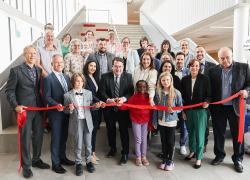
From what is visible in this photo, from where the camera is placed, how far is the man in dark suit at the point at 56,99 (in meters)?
3.34

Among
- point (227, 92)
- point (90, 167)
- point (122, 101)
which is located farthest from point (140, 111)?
point (227, 92)

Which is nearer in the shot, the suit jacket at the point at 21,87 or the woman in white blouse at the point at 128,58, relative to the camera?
Answer: the suit jacket at the point at 21,87

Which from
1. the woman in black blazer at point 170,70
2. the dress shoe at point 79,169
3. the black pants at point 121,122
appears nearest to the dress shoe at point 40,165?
the dress shoe at point 79,169

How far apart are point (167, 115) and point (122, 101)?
25.6 inches

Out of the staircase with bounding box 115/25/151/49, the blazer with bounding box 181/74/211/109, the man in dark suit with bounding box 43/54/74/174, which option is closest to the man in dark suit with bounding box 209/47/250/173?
the blazer with bounding box 181/74/211/109

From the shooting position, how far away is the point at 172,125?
3.52 m

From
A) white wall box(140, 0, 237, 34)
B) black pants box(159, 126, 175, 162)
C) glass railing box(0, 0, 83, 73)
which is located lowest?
black pants box(159, 126, 175, 162)

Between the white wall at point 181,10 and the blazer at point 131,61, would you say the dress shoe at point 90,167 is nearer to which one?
the blazer at point 131,61

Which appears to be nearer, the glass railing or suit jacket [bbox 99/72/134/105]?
suit jacket [bbox 99/72/134/105]

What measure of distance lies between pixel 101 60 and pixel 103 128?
1.15m

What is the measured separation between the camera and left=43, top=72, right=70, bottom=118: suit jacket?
3.33m

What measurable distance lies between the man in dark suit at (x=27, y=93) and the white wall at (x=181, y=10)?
5.58 m

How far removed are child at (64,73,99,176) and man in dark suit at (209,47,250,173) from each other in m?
1.71

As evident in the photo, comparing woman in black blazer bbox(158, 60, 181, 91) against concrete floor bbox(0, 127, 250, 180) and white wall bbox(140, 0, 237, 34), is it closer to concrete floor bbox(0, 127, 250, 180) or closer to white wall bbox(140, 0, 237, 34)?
concrete floor bbox(0, 127, 250, 180)
